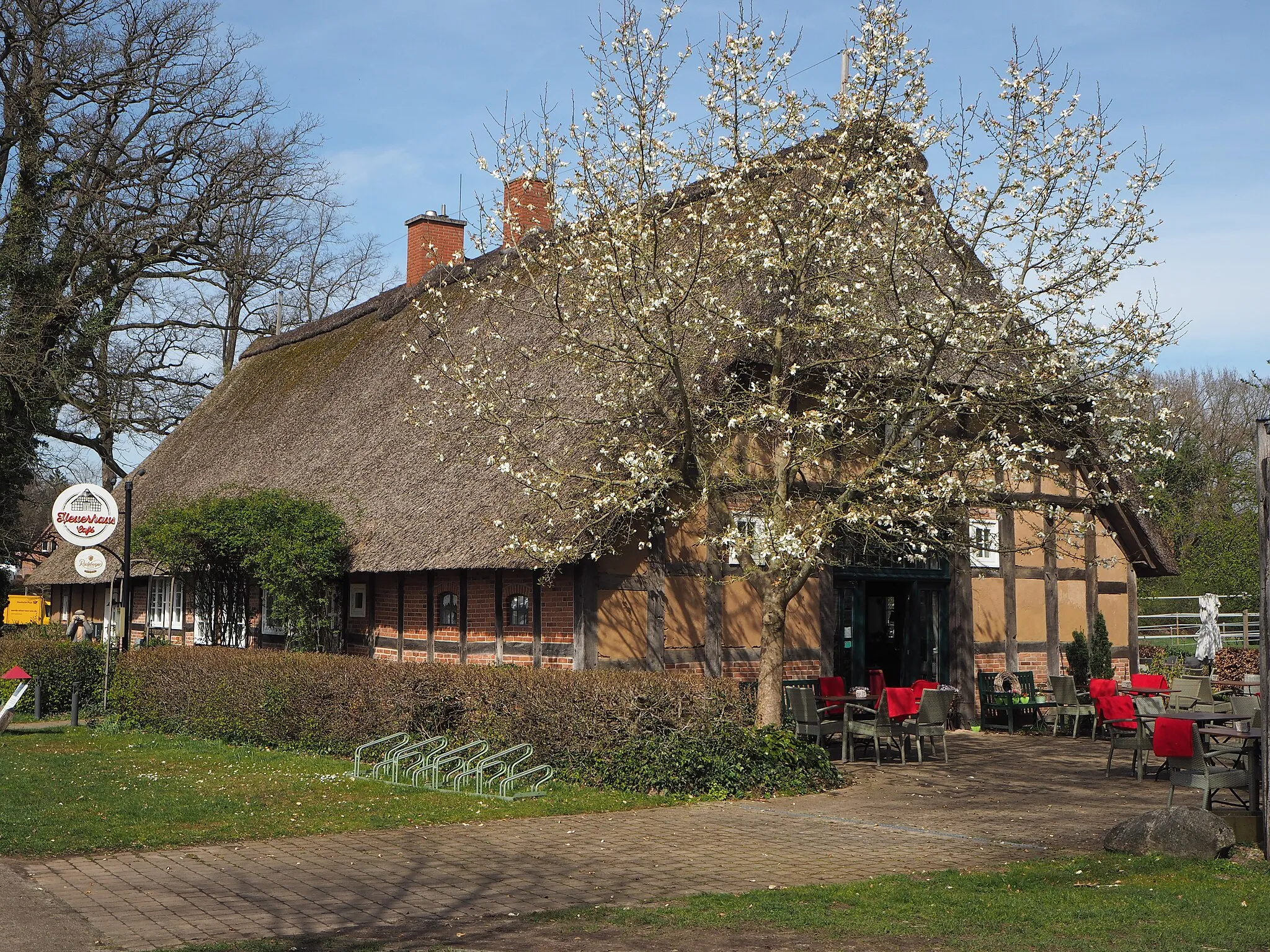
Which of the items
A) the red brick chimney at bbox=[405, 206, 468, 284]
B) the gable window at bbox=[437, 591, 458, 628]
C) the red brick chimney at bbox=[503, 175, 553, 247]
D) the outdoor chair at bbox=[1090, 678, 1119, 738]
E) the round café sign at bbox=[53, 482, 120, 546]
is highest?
the red brick chimney at bbox=[405, 206, 468, 284]

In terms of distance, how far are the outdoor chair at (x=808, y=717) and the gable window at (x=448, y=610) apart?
193 inches

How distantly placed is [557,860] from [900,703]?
234 inches

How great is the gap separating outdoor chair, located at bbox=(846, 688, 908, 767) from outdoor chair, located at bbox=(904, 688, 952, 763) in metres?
0.12

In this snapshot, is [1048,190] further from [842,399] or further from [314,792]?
[314,792]

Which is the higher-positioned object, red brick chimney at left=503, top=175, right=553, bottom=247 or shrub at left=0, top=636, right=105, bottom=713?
red brick chimney at left=503, top=175, right=553, bottom=247

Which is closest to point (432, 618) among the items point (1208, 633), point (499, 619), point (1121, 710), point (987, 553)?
point (499, 619)

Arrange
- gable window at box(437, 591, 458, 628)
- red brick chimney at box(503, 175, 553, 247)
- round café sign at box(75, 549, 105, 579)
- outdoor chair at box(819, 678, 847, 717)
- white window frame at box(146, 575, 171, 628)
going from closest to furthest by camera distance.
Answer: red brick chimney at box(503, 175, 553, 247) < outdoor chair at box(819, 678, 847, 717) < gable window at box(437, 591, 458, 628) < round café sign at box(75, 549, 105, 579) < white window frame at box(146, 575, 171, 628)

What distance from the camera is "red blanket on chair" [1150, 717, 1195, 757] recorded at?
909 cm

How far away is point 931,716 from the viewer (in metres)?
13.2

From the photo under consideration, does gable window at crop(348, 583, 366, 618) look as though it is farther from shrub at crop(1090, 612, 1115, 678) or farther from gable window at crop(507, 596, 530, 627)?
shrub at crop(1090, 612, 1115, 678)

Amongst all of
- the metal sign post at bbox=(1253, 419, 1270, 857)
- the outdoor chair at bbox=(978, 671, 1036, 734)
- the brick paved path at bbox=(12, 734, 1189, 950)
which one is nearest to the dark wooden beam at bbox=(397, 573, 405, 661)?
the brick paved path at bbox=(12, 734, 1189, 950)

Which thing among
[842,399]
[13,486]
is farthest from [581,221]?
[13,486]

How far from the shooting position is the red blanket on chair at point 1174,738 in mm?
9094

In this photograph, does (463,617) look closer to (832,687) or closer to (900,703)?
(832,687)
